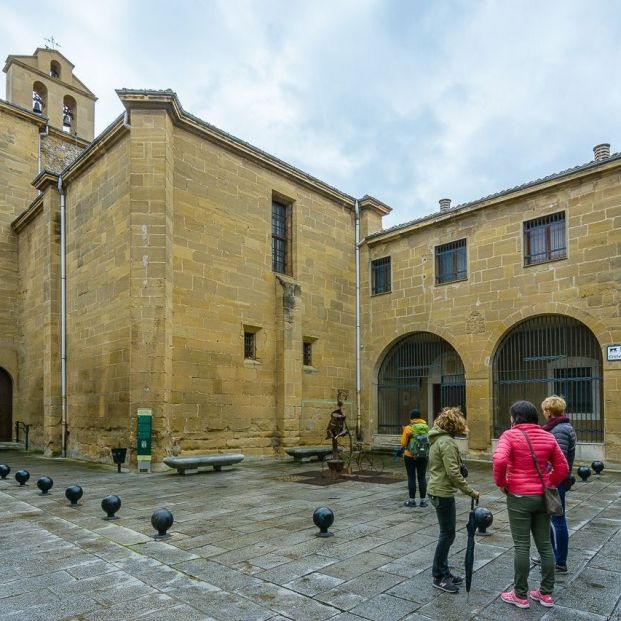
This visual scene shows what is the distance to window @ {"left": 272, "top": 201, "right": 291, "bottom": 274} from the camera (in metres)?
15.9

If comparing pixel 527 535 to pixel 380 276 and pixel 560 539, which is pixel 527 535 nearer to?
pixel 560 539

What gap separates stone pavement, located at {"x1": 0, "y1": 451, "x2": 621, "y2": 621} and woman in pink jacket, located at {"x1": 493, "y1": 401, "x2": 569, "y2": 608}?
0.21 meters

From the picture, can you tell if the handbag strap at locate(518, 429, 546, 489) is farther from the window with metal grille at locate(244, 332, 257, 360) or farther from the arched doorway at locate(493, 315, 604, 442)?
the window with metal grille at locate(244, 332, 257, 360)

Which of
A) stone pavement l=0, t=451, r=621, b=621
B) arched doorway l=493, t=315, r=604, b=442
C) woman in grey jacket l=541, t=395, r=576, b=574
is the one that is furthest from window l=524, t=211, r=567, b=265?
woman in grey jacket l=541, t=395, r=576, b=574

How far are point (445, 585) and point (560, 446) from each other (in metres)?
1.66

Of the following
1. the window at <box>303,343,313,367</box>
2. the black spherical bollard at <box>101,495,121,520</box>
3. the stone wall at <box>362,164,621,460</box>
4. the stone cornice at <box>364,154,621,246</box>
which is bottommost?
the black spherical bollard at <box>101,495,121,520</box>

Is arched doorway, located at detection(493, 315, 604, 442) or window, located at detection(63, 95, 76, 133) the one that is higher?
window, located at detection(63, 95, 76, 133)

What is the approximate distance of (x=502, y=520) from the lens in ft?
23.0

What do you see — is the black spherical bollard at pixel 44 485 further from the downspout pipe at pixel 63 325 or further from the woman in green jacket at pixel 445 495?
the woman in green jacket at pixel 445 495

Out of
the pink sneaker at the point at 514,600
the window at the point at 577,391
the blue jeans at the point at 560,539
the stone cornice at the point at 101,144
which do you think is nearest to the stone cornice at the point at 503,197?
the window at the point at 577,391

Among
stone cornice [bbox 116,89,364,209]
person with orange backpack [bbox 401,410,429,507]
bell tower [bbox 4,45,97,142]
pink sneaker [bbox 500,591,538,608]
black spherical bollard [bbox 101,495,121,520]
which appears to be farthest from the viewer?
bell tower [bbox 4,45,97,142]

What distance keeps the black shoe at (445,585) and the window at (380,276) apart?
1299 centimetres

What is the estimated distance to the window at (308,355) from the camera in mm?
16125

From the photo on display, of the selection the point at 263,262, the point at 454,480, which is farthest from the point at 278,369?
the point at 454,480
